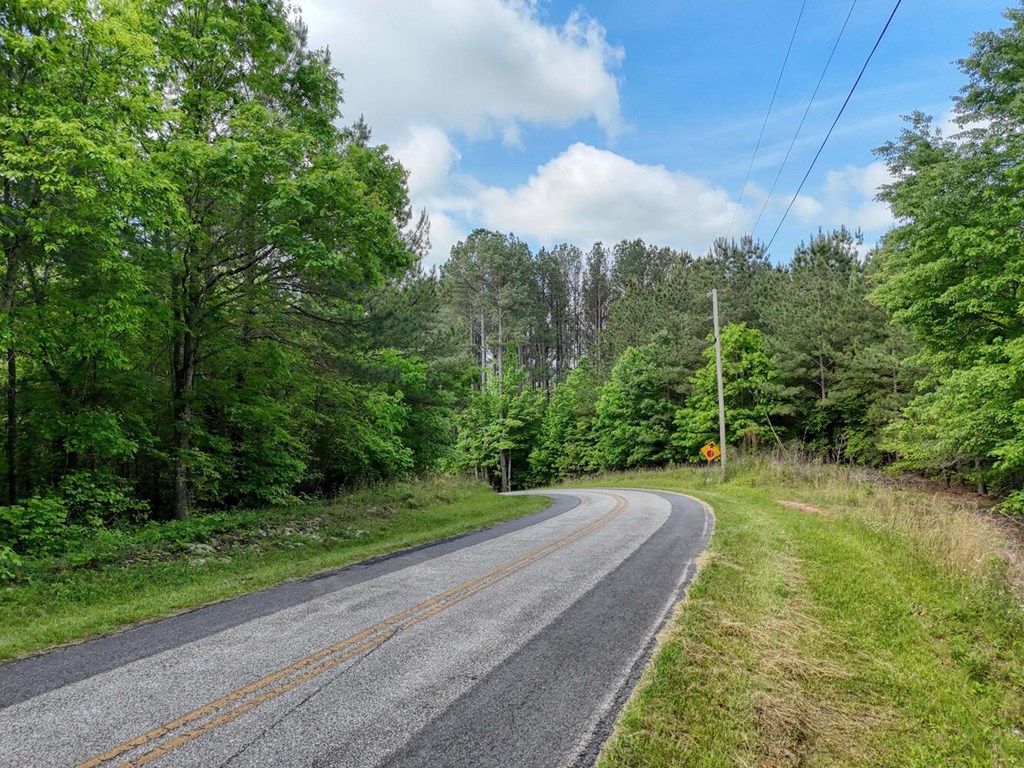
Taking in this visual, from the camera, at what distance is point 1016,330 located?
14.2 m

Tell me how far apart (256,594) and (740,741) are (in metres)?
5.91

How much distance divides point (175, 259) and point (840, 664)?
38.6 ft

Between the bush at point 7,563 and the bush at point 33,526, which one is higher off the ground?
the bush at point 33,526

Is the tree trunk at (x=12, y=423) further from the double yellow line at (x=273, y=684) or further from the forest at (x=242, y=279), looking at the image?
the double yellow line at (x=273, y=684)

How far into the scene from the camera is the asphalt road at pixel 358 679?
323cm

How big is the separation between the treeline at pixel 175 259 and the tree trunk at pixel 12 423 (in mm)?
66

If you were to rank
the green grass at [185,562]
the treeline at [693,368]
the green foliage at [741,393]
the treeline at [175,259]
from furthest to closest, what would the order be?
the green foliage at [741,393], the treeline at [693,368], the treeline at [175,259], the green grass at [185,562]

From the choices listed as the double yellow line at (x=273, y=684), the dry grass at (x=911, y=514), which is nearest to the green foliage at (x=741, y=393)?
the dry grass at (x=911, y=514)

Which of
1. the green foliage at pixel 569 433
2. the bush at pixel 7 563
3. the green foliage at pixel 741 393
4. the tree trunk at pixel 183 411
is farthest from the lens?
the green foliage at pixel 569 433

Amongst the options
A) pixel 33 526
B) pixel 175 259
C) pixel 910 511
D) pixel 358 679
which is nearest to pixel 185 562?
pixel 33 526

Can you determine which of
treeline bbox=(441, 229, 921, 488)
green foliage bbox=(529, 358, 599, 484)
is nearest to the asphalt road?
treeline bbox=(441, 229, 921, 488)

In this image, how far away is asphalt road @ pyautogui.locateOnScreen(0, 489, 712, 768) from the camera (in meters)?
3.23

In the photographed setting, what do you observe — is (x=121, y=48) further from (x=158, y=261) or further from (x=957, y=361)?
(x=957, y=361)

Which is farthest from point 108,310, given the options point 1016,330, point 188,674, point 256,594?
point 1016,330
